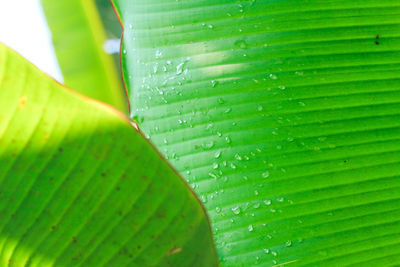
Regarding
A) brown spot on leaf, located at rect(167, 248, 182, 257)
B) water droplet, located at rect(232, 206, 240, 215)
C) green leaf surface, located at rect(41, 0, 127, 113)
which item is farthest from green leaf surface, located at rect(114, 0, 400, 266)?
green leaf surface, located at rect(41, 0, 127, 113)

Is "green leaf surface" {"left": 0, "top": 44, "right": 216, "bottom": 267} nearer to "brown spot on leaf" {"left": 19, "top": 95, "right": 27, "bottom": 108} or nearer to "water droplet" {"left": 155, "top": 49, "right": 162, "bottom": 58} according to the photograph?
"brown spot on leaf" {"left": 19, "top": 95, "right": 27, "bottom": 108}

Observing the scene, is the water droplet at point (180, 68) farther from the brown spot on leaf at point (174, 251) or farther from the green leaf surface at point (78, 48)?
the green leaf surface at point (78, 48)

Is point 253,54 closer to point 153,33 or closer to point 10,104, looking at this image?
point 153,33

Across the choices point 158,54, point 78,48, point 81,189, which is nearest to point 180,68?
point 158,54

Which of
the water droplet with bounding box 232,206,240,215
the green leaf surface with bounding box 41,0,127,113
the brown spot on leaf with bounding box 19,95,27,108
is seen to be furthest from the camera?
the green leaf surface with bounding box 41,0,127,113

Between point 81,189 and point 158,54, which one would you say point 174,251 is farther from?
point 158,54

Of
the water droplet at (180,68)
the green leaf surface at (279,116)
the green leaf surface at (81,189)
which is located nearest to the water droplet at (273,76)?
the green leaf surface at (279,116)

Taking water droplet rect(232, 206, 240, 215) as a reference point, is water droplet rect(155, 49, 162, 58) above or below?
above
